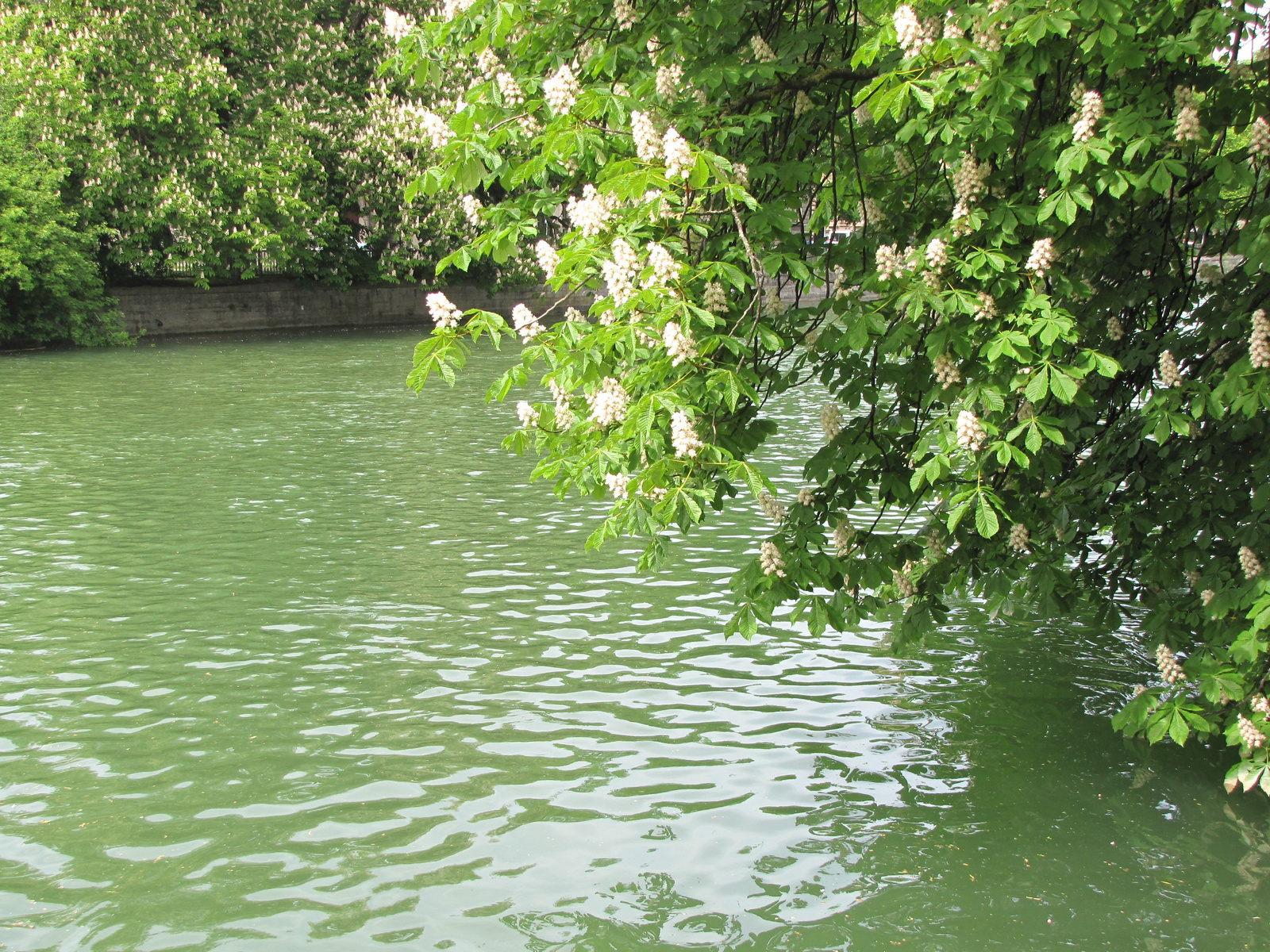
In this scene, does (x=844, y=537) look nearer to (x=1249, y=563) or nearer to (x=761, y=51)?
(x=1249, y=563)

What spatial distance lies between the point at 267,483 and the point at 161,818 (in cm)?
1017

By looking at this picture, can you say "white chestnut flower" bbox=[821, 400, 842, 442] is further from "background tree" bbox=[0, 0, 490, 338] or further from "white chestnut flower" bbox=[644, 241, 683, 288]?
"background tree" bbox=[0, 0, 490, 338]

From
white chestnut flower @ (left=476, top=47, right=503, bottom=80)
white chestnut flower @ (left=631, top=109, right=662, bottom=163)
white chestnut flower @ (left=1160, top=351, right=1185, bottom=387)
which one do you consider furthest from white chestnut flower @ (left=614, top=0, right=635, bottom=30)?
white chestnut flower @ (left=1160, top=351, right=1185, bottom=387)

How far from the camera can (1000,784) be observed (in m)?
7.26

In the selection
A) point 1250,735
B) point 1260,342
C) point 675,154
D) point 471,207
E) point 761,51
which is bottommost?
point 1250,735

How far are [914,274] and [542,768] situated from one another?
3751mm

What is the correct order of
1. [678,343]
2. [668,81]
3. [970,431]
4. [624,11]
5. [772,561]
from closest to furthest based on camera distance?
[678,343]
[970,431]
[668,81]
[624,11]
[772,561]

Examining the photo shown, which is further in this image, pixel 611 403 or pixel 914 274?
pixel 914 274

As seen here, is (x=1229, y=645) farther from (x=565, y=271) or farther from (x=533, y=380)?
(x=533, y=380)

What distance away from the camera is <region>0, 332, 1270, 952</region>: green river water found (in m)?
5.89

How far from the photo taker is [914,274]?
602cm

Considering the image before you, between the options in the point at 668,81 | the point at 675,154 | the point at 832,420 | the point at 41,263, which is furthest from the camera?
the point at 41,263

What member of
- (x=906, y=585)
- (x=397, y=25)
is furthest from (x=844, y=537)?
(x=397, y=25)

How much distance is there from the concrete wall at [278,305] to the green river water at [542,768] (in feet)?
96.1
